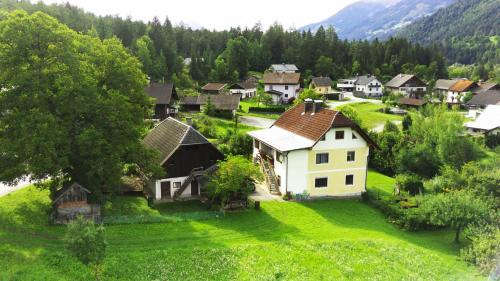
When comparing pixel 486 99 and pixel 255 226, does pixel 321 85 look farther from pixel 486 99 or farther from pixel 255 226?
pixel 255 226

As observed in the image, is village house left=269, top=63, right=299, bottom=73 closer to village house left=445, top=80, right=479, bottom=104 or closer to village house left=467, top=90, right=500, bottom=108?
village house left=445, top=80, right=479, bottom=104

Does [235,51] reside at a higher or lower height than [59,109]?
higher

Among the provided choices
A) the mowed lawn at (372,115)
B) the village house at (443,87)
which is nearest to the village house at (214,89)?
the mowed lawn at (372,115)

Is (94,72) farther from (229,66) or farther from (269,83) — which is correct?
(229,66)

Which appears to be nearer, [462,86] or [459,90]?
[459,90]

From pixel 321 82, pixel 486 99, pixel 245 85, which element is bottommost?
pixel 486 99

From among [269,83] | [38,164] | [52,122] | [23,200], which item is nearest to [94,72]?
[52,122]

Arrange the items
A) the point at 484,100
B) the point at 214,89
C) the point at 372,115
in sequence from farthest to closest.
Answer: the point at 214,89
the point at 484,100
the point at 372,115

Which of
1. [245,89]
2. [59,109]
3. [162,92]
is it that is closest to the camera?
[59,109]

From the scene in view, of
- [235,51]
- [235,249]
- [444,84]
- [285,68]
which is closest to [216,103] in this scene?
[235,249]
